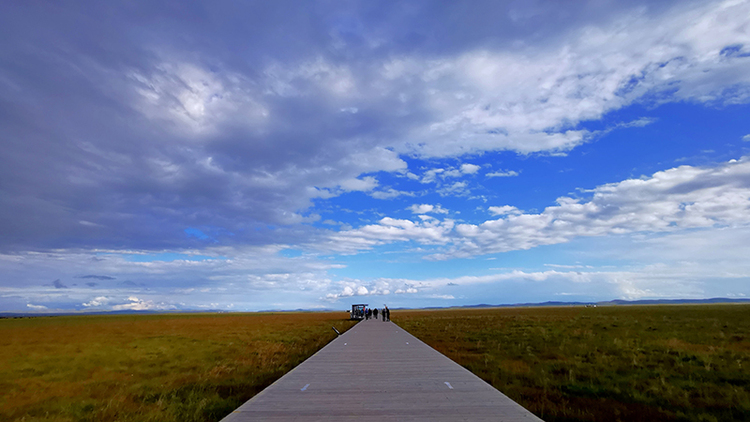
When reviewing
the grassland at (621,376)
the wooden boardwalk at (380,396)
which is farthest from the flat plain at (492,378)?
the wooden boardwalk at (380,396)

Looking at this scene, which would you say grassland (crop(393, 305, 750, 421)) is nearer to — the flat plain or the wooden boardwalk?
the flat plain

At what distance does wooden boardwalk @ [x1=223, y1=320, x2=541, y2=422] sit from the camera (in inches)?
327

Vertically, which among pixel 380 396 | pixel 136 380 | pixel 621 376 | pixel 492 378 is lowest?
pixel 136 380

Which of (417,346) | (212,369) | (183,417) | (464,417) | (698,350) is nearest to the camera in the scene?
(464,417)

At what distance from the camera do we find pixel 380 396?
Answer: 1001 centimetres

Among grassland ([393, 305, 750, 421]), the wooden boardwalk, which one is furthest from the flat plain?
the wooden boardwalk

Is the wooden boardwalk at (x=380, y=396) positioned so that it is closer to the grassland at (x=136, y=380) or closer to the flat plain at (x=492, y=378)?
the flat plain at (x=492, y=378)

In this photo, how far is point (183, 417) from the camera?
10.8m

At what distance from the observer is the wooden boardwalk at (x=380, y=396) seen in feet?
27.2

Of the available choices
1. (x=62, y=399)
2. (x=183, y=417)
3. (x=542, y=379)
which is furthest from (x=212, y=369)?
(x=542, y=379)

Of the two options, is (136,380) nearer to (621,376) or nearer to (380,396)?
(380,396)

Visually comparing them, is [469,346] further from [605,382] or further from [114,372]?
[114,372]

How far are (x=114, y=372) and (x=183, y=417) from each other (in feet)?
34.7

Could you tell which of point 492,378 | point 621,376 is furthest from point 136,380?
point 621,376
